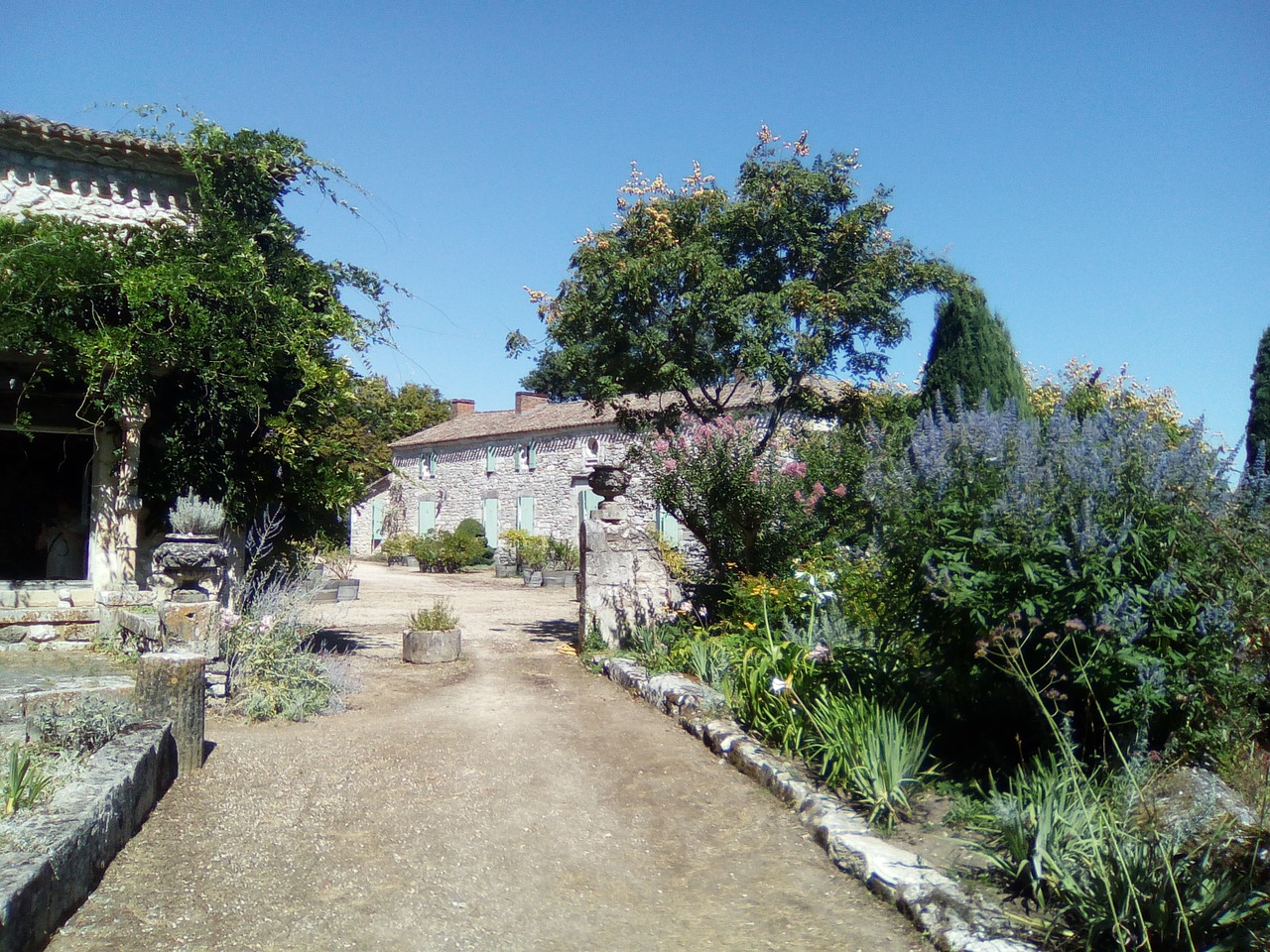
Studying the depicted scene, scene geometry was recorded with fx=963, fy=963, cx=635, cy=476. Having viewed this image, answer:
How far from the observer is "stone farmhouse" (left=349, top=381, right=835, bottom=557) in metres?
24.2

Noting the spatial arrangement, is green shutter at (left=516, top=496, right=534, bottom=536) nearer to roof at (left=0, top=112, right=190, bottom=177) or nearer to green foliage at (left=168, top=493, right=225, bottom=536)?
roof at (left=0, top=112, right=190, bottom=177)

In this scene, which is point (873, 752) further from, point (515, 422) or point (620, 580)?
point (515, 422)

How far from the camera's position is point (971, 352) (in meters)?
12.9

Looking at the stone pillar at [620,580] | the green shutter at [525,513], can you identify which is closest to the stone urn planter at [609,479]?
the stone pillar at [620,580]

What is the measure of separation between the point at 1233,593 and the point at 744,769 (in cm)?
286

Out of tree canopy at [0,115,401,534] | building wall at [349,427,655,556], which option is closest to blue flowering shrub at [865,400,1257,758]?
tree canopy at [0,115,401,534]

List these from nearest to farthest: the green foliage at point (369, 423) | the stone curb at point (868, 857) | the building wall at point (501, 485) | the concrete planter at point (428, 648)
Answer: the stone curb at point (868, 857), the green foliage at point (369, 423), the concrete planter at point (428, 648), the building wall at point (501, 485)

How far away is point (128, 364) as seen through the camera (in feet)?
24.7

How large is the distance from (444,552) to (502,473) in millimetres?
3504

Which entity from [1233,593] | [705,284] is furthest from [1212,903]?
[705,284]

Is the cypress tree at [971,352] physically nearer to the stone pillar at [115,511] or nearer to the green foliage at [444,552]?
the stone pillar at [115,511]

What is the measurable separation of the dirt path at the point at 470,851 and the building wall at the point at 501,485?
14101mm

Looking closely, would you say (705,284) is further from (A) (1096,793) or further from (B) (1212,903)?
(B) (1212,903)

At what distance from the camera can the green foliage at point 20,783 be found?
3.59 meters
